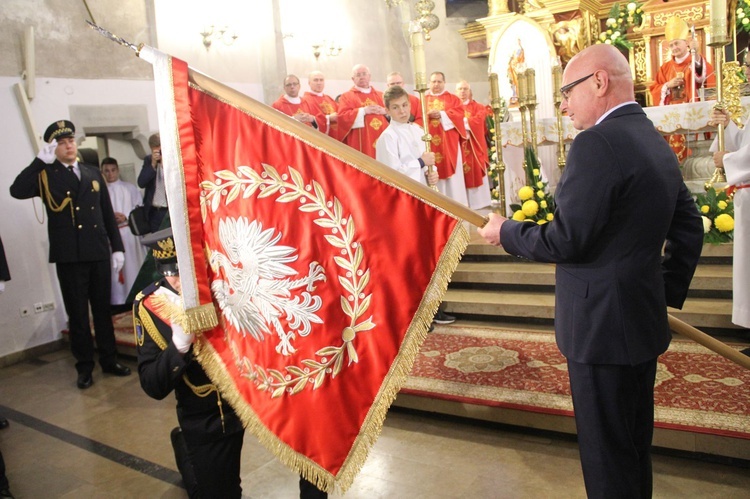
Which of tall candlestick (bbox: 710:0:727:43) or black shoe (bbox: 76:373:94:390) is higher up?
tall candlestick (bbox: 710:0:727:43)

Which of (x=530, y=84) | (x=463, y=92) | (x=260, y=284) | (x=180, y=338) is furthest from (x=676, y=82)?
(x=180, y=338)

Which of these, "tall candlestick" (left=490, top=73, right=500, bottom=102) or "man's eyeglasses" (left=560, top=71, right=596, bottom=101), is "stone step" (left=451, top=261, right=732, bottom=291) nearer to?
"tall candlestick" (left=490, top=73, right=500, bottom=102)

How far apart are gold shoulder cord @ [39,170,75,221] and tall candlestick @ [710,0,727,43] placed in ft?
16.6

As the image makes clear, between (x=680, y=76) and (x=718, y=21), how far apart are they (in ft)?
11.5

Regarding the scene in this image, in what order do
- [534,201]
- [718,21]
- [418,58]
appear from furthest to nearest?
[534,201], [418,58], [718,21]

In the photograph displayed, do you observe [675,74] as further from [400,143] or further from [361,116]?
[400,143]

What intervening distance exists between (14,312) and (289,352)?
547 cm

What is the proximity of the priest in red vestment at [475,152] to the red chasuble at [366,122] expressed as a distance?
1418mm

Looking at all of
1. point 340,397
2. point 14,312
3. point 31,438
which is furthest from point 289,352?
point 14,312

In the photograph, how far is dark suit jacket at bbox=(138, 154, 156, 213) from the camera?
702 cm

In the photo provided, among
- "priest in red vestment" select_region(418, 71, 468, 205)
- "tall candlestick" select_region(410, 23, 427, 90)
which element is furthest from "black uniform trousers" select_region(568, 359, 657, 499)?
"priest in red vestment" select_region(418, 71, 468, 205)

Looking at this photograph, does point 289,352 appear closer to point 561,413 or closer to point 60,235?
point 561,413

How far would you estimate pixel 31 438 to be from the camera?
4.23 m

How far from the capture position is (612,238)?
6.53 feet
